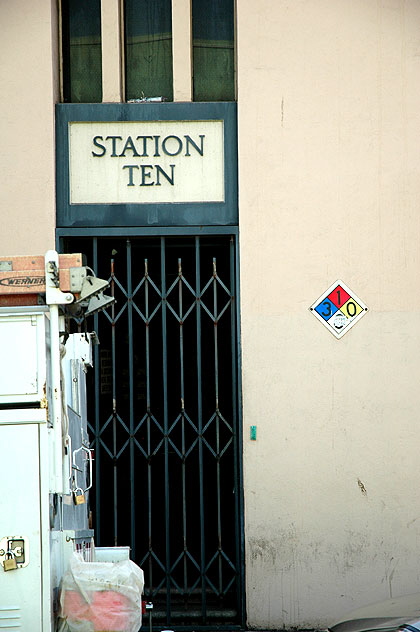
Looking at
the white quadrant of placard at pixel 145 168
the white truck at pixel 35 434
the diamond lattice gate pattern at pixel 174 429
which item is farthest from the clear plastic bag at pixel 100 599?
the white quadrant of placard at pixel 145 168

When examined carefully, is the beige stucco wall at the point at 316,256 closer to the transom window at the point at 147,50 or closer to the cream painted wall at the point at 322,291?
the cream painted wall at the point at 322,291

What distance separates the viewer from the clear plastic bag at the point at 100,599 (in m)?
5.97

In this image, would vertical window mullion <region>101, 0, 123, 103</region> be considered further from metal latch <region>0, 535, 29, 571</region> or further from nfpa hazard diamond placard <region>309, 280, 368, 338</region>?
metal latch <region>0, 535, 29, 571</region>

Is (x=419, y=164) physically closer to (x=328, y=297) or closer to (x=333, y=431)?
(x=328, y=297)

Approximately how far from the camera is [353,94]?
972 centimetres

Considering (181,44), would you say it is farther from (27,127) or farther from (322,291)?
(322,291)

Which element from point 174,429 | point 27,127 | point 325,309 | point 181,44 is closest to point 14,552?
point 174,429

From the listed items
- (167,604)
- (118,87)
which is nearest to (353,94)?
(118,87)

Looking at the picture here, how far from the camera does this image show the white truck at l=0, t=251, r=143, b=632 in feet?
19.2

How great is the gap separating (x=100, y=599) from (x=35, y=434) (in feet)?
3.60

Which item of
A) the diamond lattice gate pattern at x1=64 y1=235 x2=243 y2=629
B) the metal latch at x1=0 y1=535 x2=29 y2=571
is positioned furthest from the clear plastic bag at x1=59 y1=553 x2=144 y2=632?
the diamond lattice gate pattern at x1=64 y1=235 x2=243 y2=629

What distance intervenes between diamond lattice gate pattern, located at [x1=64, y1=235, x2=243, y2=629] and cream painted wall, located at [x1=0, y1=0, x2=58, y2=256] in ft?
1.58

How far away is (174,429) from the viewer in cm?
1011

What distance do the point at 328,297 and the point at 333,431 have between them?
130 centimetres
